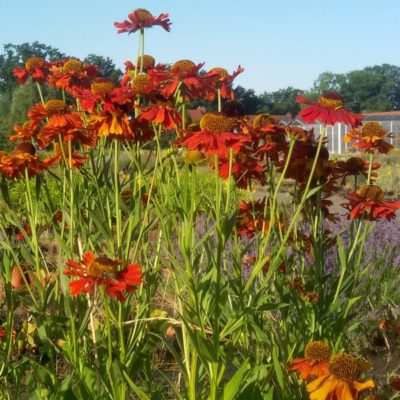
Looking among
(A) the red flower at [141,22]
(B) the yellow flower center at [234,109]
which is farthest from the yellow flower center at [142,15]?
(B) the yellow flower center at [234,109]

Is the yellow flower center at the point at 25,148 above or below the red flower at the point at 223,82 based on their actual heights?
below

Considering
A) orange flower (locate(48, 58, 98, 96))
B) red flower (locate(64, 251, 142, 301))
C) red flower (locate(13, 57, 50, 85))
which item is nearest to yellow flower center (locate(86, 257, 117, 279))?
red flower (locate(64, 251, 142, 301))

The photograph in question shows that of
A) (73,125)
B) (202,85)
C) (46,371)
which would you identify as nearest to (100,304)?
(46,371)

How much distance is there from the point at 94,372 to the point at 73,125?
28.1 inches

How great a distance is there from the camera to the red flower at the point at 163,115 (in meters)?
2.03

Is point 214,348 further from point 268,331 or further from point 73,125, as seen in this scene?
point 73,125

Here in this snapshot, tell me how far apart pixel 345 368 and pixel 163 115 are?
0.83 meters

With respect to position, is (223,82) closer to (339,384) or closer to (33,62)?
(33,62)

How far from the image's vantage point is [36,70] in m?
2.96

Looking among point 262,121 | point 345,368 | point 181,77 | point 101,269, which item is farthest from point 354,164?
point 101,269

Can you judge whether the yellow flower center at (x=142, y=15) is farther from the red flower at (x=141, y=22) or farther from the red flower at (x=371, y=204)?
the red flower at (x=371, y=204)

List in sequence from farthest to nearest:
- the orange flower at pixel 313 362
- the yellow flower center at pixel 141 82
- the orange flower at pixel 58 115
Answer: the orange flower at pixel 58 115, the yellow flower center at pixel 141 82, the orange flower at pixel 313 362

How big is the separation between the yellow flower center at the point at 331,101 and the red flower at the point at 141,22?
→ 2.29 feet

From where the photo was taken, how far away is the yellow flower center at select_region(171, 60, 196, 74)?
2.17m
